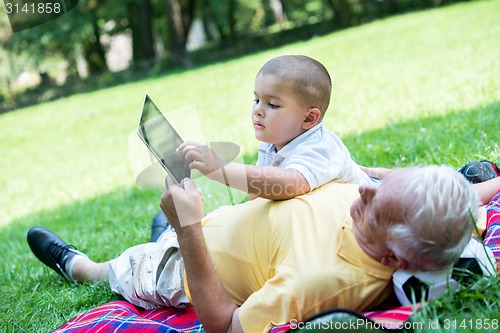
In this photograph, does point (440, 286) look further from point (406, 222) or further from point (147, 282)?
point (147, 282)

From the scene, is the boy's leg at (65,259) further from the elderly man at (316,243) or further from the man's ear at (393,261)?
the man's ear at (393,261)

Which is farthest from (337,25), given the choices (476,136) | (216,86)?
(476,136)

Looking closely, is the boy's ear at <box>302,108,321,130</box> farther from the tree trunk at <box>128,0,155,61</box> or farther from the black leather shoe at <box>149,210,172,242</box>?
the tree trunk at <box>128,0,155,61</box>

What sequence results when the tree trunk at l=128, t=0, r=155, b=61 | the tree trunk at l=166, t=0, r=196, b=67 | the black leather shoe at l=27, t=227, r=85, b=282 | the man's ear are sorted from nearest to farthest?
the man's ear < the black leather shoe at l=27, t=227, r=85, b=282 < the tree trunk at l=166, t=0, r=196, b=67 < the tree trunk at l=128, t=0, r=155, b=61

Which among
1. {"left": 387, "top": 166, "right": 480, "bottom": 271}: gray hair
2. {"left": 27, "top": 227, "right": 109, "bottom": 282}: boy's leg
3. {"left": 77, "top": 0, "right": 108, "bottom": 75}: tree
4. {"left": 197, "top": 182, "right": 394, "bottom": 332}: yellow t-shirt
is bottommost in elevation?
{"left": 77, "top": 0, "right": 108, "bottom": 75}: tree

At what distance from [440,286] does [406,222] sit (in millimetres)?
312

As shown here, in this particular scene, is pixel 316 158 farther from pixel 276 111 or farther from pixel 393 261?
pixel 393 261

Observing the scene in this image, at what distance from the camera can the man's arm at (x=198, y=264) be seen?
2234 mm

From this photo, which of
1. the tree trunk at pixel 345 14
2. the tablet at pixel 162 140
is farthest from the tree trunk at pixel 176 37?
the tablet at pixel 162 140

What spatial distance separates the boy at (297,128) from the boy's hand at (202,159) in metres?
0.13

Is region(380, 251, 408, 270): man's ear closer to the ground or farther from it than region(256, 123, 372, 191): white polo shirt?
closer to the ground

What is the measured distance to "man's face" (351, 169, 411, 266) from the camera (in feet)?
6.47

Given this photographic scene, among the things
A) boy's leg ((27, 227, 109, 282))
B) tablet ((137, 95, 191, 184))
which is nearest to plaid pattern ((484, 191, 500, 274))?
tablet ((137, 95, 191, 184))

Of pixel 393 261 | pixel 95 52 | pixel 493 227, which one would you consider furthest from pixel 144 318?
pixel 95 52
